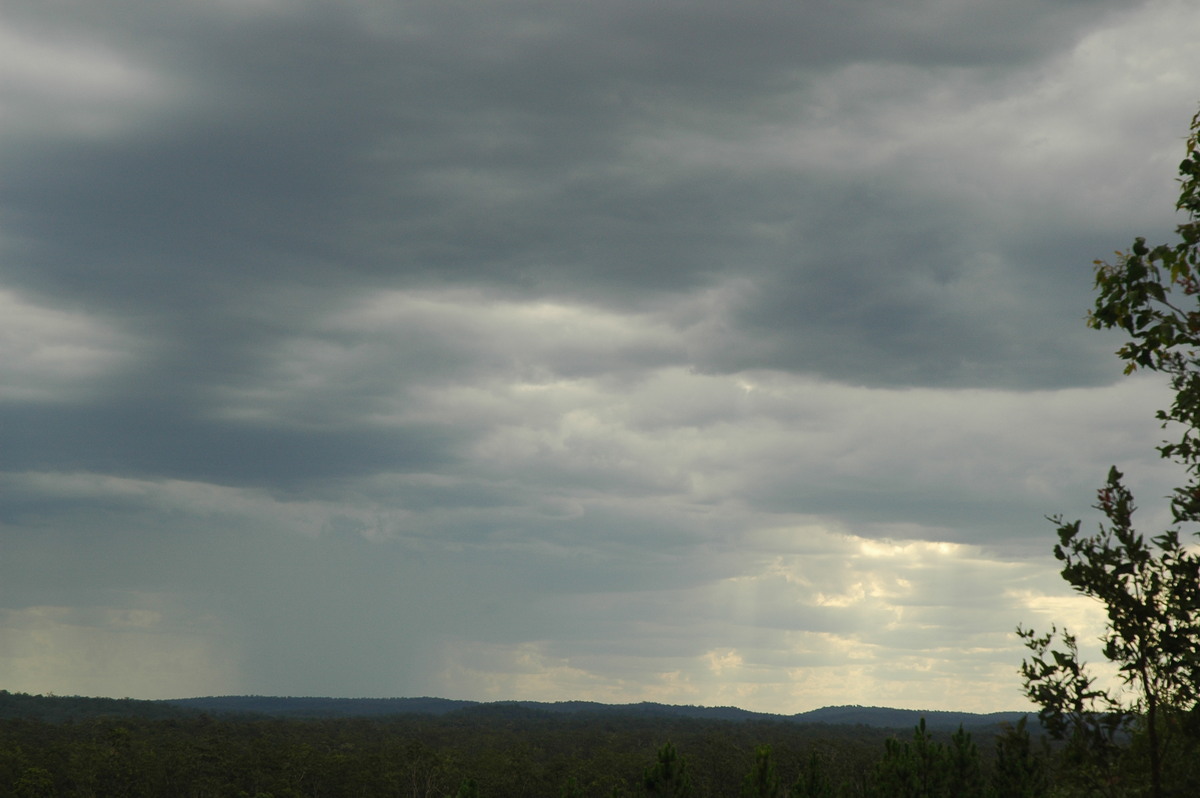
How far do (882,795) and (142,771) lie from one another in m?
109

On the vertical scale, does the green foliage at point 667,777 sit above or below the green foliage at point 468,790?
above

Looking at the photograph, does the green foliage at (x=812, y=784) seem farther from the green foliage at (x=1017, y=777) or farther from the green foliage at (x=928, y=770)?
the green foliage at (x=1017, y=777)

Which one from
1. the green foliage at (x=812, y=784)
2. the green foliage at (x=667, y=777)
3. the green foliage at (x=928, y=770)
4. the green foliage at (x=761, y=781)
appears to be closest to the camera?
the green foliage at (x=928, y=770)

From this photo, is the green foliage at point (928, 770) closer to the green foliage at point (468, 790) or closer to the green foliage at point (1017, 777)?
the green foliage at point (1017, 777)

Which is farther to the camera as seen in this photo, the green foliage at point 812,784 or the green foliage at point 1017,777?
the green foliage at point 812,784

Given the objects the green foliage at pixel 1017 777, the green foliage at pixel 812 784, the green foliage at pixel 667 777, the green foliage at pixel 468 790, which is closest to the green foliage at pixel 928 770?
the green foliage at pixel 1017 777

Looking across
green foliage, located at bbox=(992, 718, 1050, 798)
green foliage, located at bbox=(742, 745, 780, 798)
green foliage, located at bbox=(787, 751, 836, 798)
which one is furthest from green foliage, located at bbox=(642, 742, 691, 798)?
green foliage, located at bbox=(992, 718, 1050, 798)

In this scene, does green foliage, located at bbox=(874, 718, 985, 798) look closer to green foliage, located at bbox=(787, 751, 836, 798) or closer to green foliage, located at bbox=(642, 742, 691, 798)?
green foliage, located at bbox=(787, 751, 836, 798)

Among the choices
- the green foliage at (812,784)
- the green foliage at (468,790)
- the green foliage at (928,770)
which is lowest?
the green foliage at (468,790)

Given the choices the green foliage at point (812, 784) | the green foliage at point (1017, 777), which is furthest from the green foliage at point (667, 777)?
the green foliage at point (1017, 777)

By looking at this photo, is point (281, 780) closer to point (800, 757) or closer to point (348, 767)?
point (348, 767)

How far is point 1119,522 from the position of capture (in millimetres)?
16547

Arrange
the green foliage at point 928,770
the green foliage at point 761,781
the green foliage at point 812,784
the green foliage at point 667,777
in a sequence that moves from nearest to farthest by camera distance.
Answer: the green foliage at point 928,770 → the green foliage at point 761,781 → the green foliage at point 667,777 → the green foliage at point 812,784

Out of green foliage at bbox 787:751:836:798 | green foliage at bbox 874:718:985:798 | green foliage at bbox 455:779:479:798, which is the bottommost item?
green foliage at bbox 455:779:479:798
